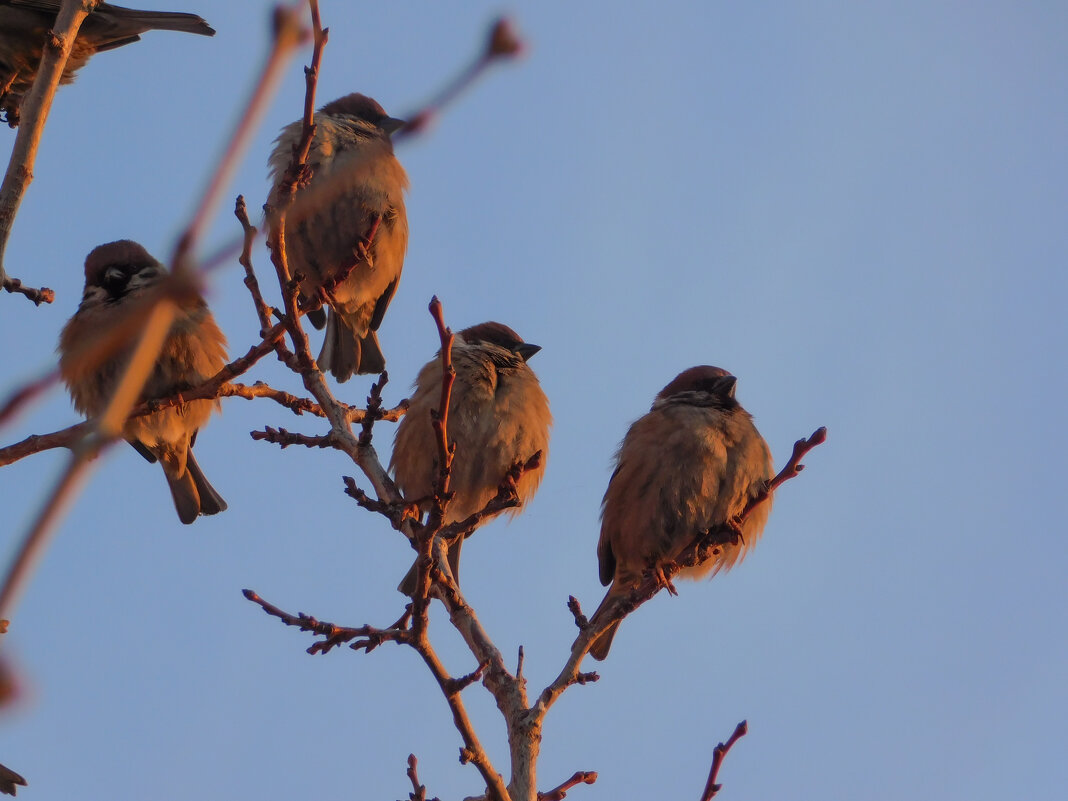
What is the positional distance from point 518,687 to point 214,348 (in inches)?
103

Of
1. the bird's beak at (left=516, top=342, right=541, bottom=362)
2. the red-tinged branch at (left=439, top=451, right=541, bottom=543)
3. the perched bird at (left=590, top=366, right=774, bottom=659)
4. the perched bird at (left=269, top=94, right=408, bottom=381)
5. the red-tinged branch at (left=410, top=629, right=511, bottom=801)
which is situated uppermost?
the perched bird at (left=269, top=94, right=408, bottom=381)

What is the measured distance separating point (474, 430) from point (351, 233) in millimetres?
1615

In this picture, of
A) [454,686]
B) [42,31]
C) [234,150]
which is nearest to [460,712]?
[454,686]

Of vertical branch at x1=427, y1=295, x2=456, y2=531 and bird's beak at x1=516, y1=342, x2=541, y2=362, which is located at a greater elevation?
bird's beak at x1=516, y1=342, x2=541, y2=362

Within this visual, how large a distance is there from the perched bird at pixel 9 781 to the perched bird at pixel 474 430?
254cm

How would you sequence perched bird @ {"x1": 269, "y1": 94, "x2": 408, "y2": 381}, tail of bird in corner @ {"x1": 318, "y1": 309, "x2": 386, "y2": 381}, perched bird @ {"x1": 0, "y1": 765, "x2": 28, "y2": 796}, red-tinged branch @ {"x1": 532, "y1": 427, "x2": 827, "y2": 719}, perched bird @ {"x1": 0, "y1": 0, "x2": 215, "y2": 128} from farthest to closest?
tail of bird in corner @ {"x1": 318, "y1": 309, "x2": 386, "y2": 381}, perched bird @ {"x1": 269, "y1": 94, "x2": 408, "y2": 381}, perched bird @ {"x1": 0, "y1": 0, "x2": 215, "y2": 128}, red-tinged branch @ {"x1": 532, "y1": 427, "x2": 827, "y2": 719}, perched bird @ {"x1": 0, "y1": 765, "x2": 28, "y2": 796}

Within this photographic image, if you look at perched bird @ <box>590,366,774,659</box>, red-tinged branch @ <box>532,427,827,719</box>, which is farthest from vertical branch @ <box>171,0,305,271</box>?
perched bird @ <box>590,366,774,659</box>

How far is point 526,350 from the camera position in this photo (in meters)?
5.90

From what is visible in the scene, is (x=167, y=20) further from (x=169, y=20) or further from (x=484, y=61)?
(x=484, y=61)

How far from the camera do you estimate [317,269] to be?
6336mm

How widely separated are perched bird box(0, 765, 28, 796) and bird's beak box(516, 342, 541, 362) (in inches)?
134

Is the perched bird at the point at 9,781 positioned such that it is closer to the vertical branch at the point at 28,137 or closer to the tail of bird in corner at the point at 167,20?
the vertical branch at the point at 28,137

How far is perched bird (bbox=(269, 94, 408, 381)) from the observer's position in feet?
20.5

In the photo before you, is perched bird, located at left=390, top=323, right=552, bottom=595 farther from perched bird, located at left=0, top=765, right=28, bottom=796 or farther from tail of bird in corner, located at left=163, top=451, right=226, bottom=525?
perched bird, located at left=0, top=765, right=28, bottom=796
